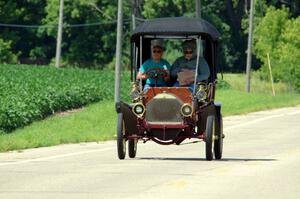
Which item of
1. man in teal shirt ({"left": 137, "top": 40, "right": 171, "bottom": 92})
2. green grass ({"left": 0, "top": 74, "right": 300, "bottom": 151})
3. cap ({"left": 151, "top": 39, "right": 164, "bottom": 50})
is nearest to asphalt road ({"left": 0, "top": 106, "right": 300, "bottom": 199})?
green grass ({"left": 0, "top": 74, "right": 300, "bottom": 151})

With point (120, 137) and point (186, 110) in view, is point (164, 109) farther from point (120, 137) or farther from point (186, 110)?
point (120, 137)

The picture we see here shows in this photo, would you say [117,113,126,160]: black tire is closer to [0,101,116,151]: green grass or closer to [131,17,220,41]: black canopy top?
[131,17,220,41]: black canopy top

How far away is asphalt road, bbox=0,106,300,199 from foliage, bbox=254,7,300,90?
4498cm

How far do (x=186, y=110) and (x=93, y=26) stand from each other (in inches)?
3556

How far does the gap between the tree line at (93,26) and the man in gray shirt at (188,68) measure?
82.8m

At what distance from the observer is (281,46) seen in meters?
79.3

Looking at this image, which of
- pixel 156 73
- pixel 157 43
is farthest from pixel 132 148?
pixel 157 43

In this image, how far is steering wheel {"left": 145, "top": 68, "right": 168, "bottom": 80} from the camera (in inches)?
806

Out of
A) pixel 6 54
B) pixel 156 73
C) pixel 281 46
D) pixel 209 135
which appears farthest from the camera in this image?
pixel 6 54

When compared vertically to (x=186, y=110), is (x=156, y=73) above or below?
above

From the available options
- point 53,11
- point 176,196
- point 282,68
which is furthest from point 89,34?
point 176,196

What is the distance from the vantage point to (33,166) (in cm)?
1802

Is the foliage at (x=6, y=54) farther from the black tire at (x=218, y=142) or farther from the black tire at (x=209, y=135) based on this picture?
the black tire at (x=209, y=135)

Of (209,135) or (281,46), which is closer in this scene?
(209,135)
